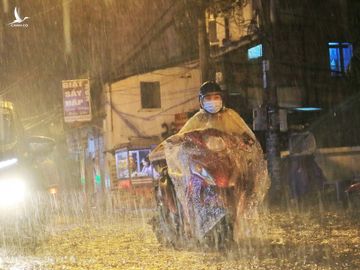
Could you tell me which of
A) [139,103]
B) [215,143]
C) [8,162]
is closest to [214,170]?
[215,143]

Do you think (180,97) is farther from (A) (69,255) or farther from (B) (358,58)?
(A) (69,255)

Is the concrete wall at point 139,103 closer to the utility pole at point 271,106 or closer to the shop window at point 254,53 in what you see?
the shop window at point 254,53

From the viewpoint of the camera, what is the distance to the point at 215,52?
24.7m

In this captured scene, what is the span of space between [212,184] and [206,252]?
0.97 m

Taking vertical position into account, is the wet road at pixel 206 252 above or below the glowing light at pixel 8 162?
below

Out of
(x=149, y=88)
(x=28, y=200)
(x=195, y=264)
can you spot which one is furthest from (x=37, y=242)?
(x=149, y=88)

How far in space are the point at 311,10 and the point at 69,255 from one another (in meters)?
20.0

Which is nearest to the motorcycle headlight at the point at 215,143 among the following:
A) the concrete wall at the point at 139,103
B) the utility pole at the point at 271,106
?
the utility pole at the point at 271,106

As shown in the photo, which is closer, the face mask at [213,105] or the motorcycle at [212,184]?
the motorcycle at [212,184]

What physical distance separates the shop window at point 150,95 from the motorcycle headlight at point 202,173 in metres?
20.6

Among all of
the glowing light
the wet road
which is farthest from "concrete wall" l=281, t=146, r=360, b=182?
the glowing light

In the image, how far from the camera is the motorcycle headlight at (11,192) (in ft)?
26.5

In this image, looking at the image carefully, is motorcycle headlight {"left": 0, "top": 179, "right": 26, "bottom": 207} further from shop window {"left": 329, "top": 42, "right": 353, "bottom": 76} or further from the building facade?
shop window {"left": 329, "top": 42, "right": 353, "bottom": 76}

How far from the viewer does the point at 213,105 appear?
7.60m
